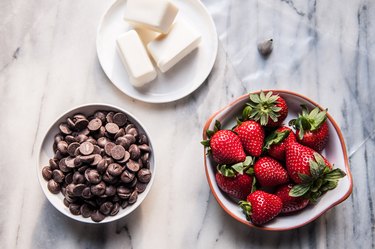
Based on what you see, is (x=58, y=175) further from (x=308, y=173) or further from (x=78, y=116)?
(x=308, y=173)

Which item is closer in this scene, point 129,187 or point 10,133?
point 129,187

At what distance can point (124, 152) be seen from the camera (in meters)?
1.24

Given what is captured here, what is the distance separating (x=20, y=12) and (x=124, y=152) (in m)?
0.53

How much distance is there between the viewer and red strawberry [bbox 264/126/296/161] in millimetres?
1259

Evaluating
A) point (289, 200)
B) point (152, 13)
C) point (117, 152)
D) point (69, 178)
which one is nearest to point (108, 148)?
point (117, 152)

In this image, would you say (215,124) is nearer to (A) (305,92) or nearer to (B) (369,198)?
(A) (305,92)

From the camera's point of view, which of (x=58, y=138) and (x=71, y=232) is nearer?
(x=58, y=138)

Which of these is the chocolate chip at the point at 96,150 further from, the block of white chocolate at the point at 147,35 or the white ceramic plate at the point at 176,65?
the block of white chocolate at the point at 147,35

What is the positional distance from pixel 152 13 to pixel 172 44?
10 cm

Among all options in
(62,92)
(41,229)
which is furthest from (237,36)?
(41,229)

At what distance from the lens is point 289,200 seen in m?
1.26

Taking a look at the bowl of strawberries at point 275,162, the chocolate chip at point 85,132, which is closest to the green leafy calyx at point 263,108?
the bowl of strawberries at point 275,162

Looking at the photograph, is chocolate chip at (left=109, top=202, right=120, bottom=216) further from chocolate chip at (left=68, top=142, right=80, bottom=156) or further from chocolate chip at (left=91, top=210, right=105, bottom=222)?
chocolate chip at (left=68, top=142, right=80, bottom=156)


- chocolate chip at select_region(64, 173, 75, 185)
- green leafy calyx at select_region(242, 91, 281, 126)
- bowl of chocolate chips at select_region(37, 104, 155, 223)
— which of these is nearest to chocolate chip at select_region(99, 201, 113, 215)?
bowl of chocolate chips at select_region(37, 104, 155, 223)
